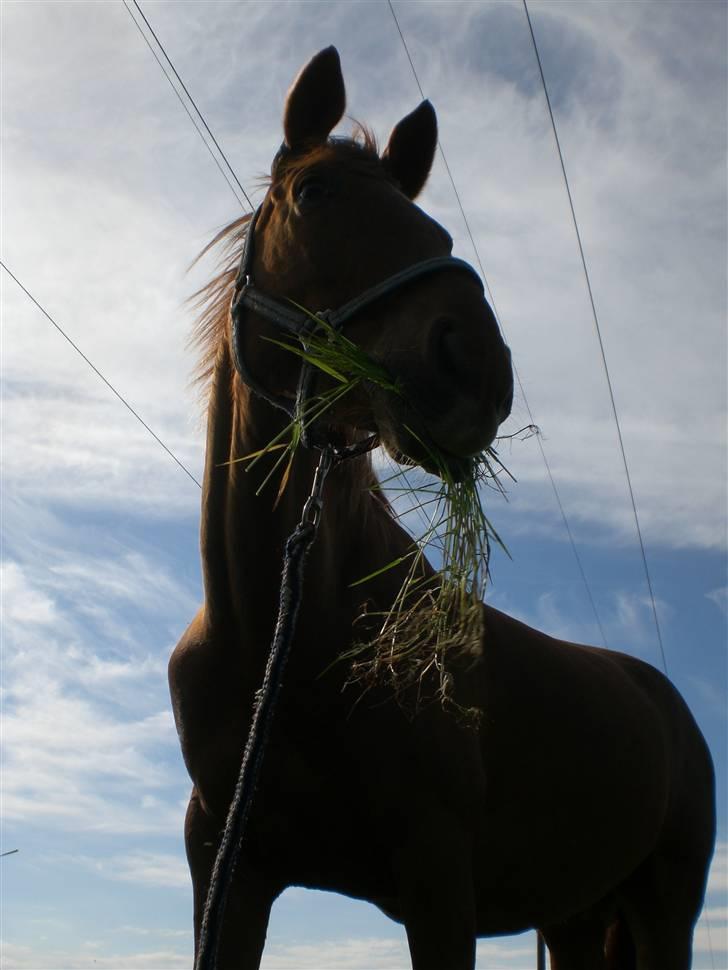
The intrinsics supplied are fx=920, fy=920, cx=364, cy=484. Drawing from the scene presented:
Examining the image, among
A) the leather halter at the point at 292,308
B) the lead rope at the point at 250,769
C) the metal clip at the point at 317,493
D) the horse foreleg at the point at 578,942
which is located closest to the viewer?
the lead rope at the point at 250,769

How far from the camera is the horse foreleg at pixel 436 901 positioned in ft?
8.72

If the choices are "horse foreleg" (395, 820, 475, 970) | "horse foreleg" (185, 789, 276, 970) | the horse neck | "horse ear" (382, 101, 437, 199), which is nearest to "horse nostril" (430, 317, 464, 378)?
the horse neck

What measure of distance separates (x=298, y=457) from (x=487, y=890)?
182cm

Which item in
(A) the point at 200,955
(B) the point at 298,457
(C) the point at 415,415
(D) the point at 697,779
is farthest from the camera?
(D) the point at 697,779

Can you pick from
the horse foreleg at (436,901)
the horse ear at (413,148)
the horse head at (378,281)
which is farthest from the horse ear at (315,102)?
the horse foreleg at (436,901)

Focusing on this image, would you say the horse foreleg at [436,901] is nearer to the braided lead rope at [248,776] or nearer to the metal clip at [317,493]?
the braided lead rope at [248,776]

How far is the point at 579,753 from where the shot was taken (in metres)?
3.74

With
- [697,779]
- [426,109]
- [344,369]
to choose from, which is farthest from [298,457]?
[697,779]

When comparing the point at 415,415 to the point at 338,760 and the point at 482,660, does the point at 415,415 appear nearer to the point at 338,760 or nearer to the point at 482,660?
the point at 338,760

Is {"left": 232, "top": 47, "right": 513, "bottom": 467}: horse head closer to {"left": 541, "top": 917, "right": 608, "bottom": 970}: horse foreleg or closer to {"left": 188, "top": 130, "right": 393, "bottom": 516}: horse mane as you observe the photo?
{"left": 188, "top": 130, "right": 393, "bottom": 516}: horse mane

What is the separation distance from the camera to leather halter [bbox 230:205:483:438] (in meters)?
2.53

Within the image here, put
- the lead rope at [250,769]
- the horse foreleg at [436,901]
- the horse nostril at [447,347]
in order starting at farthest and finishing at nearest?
the horse foreleg at [436,901] → the horse nostril at [447,347] → the lead rope at [250,769]

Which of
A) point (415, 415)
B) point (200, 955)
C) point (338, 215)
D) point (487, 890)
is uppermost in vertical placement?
point (338, 215)

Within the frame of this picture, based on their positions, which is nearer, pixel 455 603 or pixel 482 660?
pixel 455 603
